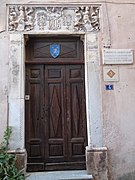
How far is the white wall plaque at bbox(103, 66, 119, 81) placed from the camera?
5172 millimetres

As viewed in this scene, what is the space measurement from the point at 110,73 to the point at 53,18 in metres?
1.65

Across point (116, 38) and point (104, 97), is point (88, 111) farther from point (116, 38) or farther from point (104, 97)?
point (116, 38)

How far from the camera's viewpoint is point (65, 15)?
17.5 feet

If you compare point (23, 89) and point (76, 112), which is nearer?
point (23, 89)

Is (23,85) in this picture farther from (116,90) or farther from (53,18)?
(116,90)

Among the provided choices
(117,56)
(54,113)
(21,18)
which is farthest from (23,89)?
(117,56)

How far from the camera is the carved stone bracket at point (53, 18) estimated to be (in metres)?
5.22

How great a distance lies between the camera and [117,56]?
521cm

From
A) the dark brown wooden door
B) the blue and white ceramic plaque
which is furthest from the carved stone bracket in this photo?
the dark brown wooden door

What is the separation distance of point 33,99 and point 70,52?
128cm

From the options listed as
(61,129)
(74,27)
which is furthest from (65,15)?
(61,129)

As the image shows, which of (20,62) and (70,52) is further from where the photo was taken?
(70,52)

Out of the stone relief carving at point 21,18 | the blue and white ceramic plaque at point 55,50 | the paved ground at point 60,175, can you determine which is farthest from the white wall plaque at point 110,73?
the paved ground at point 60,175

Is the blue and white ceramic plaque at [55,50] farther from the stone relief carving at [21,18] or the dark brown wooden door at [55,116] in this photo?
the stone relief carving at [21,18]
